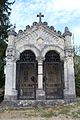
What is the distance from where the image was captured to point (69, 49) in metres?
13.8

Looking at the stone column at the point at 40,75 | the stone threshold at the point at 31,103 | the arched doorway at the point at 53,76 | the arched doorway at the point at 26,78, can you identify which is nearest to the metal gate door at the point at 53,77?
the arched doorway at the point at 53,76

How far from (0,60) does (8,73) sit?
1.92 meters

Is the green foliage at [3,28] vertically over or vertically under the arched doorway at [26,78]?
over

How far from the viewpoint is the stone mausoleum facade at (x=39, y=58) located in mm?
13133

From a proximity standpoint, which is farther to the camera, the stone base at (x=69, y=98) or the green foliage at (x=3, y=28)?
the green foliage at (x=3, y=28)

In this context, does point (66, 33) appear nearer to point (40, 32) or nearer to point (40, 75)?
point (40, 32)

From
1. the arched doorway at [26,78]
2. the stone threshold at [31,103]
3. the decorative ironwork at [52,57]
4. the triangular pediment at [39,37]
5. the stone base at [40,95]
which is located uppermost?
the triangular pediment at [39,37]

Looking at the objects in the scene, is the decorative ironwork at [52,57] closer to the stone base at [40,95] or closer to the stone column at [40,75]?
the stone column at [40,75]

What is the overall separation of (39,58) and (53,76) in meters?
3.30

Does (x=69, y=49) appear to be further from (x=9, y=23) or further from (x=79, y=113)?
(x=9, y=23)

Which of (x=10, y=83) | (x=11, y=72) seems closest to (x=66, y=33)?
(x=11, y=72)

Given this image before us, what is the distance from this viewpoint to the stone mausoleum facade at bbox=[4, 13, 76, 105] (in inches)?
517

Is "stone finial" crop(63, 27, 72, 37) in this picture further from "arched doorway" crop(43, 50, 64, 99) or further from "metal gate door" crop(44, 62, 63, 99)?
"metal gate door" crop(44, 62, 63, 99)

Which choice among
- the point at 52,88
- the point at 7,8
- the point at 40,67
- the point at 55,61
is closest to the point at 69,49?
the point at 55,61
